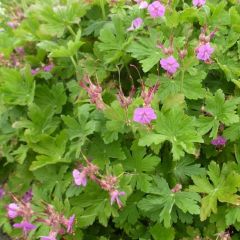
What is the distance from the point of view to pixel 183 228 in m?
1.76

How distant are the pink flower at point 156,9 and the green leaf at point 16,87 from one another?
625 mm

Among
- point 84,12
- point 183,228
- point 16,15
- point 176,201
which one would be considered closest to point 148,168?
point 176,201

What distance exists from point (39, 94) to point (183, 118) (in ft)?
2.57

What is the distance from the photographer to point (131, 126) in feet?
5.24

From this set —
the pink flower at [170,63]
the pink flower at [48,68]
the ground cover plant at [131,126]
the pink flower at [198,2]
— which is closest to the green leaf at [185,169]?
the ground cover plant at [131,126]

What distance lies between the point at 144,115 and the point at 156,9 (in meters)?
0.52

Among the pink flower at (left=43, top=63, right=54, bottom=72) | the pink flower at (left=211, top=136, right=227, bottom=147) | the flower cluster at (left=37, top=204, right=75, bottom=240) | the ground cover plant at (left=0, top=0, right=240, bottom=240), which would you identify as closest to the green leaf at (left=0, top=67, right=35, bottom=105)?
the ground cover plant at (left=0, top=0, right=240, bottom=240)

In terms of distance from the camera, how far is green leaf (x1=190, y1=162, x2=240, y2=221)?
159 cm

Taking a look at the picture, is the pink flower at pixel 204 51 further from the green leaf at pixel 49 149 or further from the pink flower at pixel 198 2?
the green leaf at pixel 49 149

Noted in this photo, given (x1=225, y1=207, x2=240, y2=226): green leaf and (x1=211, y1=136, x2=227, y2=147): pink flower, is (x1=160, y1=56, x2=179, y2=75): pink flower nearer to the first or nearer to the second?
(x1=211, y1=136, x2=227, y2=147): pink flower

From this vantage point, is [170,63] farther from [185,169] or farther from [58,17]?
[58,17]

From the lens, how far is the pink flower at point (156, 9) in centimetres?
173

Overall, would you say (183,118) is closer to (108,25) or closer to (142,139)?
(142,139)

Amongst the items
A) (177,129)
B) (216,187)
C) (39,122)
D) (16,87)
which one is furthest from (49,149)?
(216,187)
